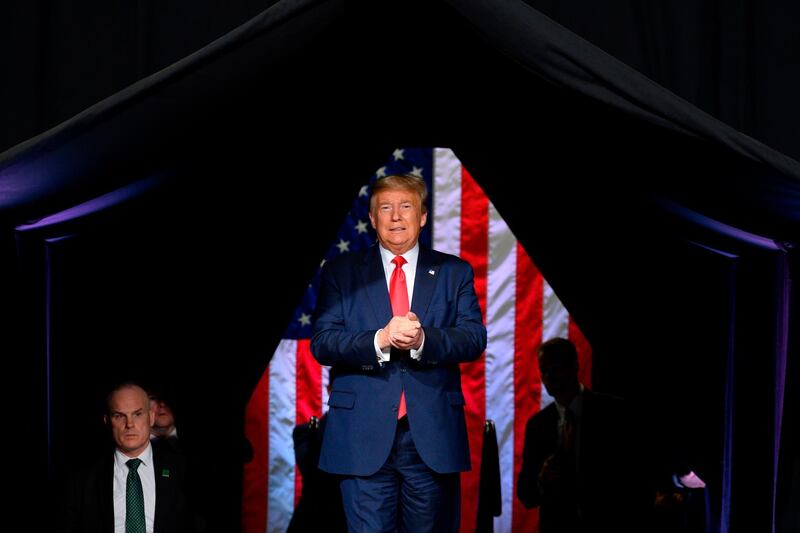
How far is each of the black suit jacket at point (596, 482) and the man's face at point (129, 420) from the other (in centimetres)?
172

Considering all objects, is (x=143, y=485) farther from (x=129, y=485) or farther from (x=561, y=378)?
(x=561, y=378)

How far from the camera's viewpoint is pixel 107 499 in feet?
10.5

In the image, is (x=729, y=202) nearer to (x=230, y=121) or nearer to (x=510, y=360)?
(x=230, y=121)

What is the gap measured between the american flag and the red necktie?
2.34m

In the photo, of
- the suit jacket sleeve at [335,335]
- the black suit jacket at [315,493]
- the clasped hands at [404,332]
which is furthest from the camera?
the black suit jacket at [315,493]

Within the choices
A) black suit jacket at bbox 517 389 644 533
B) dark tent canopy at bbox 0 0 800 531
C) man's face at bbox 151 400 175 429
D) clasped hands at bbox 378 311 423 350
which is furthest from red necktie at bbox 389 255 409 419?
black suit jacket at bbox 517 389 644 533

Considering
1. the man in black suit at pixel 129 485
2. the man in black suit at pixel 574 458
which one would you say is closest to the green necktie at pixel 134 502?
the man in black suit at pixel 129 485

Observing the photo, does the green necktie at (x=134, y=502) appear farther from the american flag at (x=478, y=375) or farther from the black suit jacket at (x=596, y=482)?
the american flag at (x=478, y=375)

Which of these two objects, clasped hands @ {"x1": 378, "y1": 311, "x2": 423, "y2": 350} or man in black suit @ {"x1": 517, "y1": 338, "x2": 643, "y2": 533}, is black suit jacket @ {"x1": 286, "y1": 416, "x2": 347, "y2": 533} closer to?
man in black suit @ {"x1": 517, "y1": 338, "x2": 643, "y2": 533}

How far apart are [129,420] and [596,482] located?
73.8 inches

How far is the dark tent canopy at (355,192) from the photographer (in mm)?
2643

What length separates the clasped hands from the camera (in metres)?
2.85

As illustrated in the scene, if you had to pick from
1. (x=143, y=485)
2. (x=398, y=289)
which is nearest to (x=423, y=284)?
(x=398, y=289)

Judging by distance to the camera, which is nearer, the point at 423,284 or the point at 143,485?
the point at 423,284
